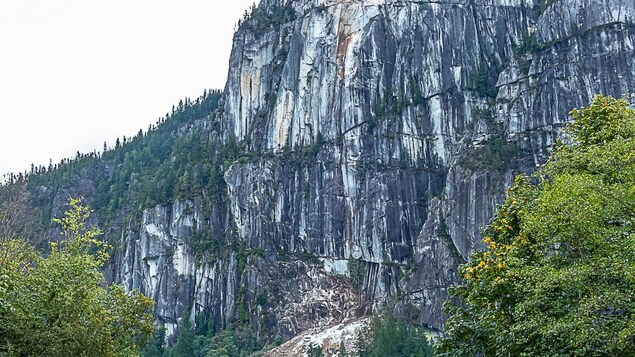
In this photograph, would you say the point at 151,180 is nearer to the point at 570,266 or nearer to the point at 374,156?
the point at 374,156

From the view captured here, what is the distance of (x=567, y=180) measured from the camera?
19484 millimetres

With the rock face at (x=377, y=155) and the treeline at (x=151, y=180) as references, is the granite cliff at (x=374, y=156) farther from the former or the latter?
the treeline at (x=151, y=180)

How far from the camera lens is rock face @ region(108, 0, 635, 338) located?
98438 millimetres

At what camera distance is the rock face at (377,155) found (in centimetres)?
9844

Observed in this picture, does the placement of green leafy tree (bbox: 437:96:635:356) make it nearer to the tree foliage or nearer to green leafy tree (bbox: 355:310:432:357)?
the tree foliage

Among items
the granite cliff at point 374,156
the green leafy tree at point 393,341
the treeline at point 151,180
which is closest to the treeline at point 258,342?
Answer: the green leafy tree at point 393,341

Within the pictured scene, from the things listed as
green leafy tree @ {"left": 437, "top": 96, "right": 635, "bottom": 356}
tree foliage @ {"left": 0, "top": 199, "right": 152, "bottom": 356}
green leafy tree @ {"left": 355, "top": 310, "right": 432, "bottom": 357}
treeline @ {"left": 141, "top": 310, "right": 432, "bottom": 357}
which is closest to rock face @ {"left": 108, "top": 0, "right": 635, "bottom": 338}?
treeline @ {"left": 141, "top": 310, "right": 432, "bottom": 357}

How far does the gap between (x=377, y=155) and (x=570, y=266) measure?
94609 mm

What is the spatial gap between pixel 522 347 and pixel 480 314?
108 inches

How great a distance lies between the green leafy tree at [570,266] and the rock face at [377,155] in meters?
71.8

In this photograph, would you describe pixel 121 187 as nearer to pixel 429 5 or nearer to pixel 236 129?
pixel 236 129

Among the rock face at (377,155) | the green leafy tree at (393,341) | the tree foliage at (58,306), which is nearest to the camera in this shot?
the tree foliage at (58,306)

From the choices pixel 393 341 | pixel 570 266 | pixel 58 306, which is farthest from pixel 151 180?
pixel 570 266

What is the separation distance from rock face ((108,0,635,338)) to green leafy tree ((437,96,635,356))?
71791mm
